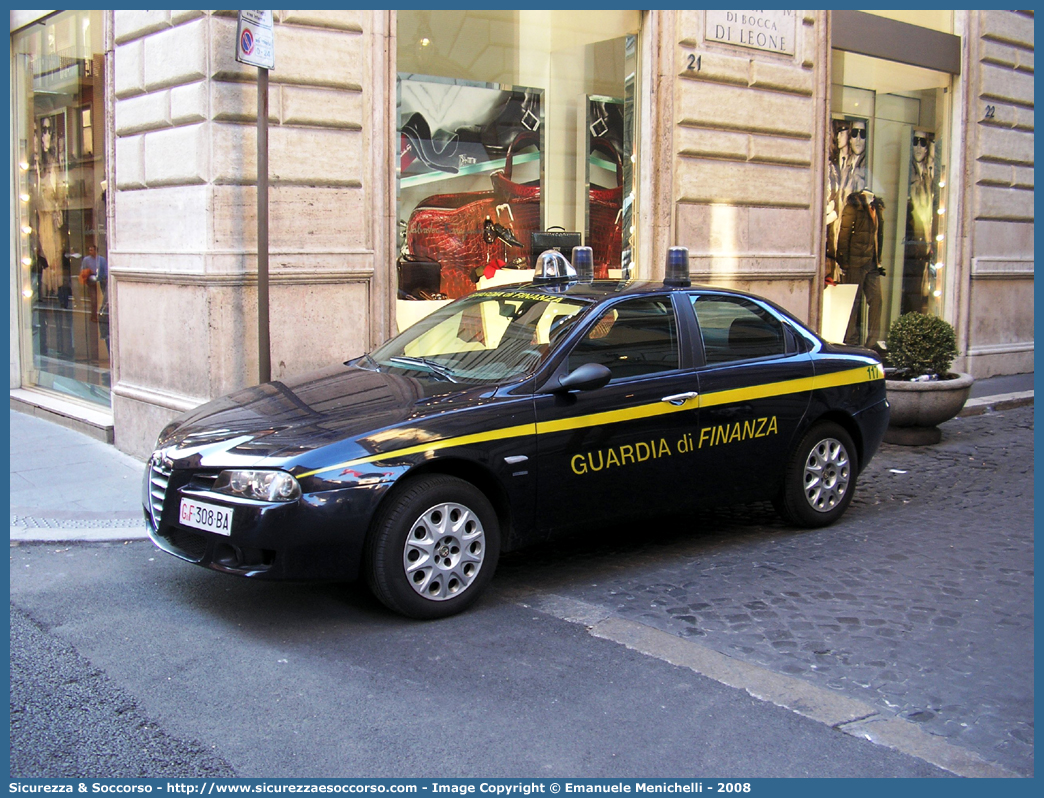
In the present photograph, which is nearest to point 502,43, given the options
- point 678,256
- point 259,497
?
point 678,256

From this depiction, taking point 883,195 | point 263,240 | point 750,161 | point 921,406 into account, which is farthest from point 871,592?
point 883,195

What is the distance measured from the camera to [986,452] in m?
9.61

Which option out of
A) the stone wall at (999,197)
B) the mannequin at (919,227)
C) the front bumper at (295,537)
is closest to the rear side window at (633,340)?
the front bumper at (295,537)

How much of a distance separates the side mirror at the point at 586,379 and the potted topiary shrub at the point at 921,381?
500 cm

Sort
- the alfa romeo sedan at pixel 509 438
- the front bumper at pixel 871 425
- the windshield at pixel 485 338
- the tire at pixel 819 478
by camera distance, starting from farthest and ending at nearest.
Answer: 1. the front bumper at pixel 871 425
2. the tire at pixel 819 478
3. the windshield at pixel 485 338
4. the alfa romeo sedan at pixel 509 438

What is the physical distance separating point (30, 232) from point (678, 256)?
7891 mm

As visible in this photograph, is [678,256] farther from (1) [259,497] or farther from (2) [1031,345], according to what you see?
(2) [1031,345]

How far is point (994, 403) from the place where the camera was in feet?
40.3

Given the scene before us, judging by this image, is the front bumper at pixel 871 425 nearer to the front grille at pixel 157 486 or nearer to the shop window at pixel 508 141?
the front grille at pixel 157 486

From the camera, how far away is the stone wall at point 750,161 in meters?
11.2

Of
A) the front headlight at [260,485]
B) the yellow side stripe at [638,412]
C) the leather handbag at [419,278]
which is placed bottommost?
the front headlight at [260,485]

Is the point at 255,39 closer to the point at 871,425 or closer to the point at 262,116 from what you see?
the point at 262,116

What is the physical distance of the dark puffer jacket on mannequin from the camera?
13367mm

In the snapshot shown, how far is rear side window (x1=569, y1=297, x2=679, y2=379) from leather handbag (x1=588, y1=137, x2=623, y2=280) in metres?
5.39
